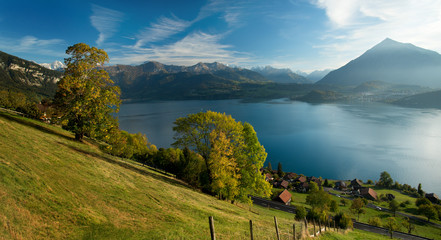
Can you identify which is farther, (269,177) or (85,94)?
(269,177)

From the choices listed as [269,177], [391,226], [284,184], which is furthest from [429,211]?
[269,177]

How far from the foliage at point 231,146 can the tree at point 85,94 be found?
31.2 ft

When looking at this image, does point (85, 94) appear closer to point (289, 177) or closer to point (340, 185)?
point (289, 177)

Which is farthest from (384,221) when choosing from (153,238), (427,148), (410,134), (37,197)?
(410,134)

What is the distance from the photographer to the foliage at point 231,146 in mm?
26484

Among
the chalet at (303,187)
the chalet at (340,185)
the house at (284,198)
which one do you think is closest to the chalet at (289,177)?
the chalet at (303,187)

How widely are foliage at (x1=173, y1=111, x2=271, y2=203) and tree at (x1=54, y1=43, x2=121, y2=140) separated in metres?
9.52

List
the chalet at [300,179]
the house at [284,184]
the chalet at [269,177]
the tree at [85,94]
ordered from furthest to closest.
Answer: the chalet at [300,179], the chalet at [269,177], the house at [284,184], the tree at [85,94]

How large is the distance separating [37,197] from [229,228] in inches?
459

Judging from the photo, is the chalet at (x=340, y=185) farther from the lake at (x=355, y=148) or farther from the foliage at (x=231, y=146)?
the foliage at (x=231, y=146)

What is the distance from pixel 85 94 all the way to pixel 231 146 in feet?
59.0

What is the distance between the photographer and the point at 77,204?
11.7 metres

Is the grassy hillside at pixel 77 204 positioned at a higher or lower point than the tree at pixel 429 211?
higher

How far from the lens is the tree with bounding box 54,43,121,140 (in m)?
21.2
